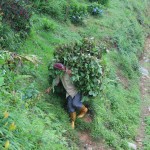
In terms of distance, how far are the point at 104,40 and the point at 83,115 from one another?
450 cm

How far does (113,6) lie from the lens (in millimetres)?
14391

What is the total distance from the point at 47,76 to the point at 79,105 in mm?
1048

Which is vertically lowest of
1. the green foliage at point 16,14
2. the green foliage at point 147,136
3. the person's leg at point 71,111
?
the green foliage at point 147,136

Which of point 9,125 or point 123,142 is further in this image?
point 123,142

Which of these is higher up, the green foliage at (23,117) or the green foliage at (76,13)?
the green foliage at (23,117)

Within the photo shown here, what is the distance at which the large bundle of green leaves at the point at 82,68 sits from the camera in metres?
6.91

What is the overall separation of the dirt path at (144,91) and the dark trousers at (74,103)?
1.75m

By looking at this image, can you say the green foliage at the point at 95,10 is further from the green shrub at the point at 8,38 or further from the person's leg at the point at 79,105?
the person's leg at the point at 79,105

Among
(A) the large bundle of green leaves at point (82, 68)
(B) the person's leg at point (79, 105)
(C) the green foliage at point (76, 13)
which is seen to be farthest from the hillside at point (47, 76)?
(A) the large bundle of green leaves at point (82, 68)

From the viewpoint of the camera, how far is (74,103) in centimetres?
696

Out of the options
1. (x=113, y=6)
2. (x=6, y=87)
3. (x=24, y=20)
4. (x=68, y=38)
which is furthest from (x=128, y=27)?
(x=6, y=87)

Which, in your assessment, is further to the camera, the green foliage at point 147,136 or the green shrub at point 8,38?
the green foliage at point 147,136

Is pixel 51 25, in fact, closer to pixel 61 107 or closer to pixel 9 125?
pixel 61 107

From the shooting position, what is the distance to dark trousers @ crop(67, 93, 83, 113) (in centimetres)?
696
